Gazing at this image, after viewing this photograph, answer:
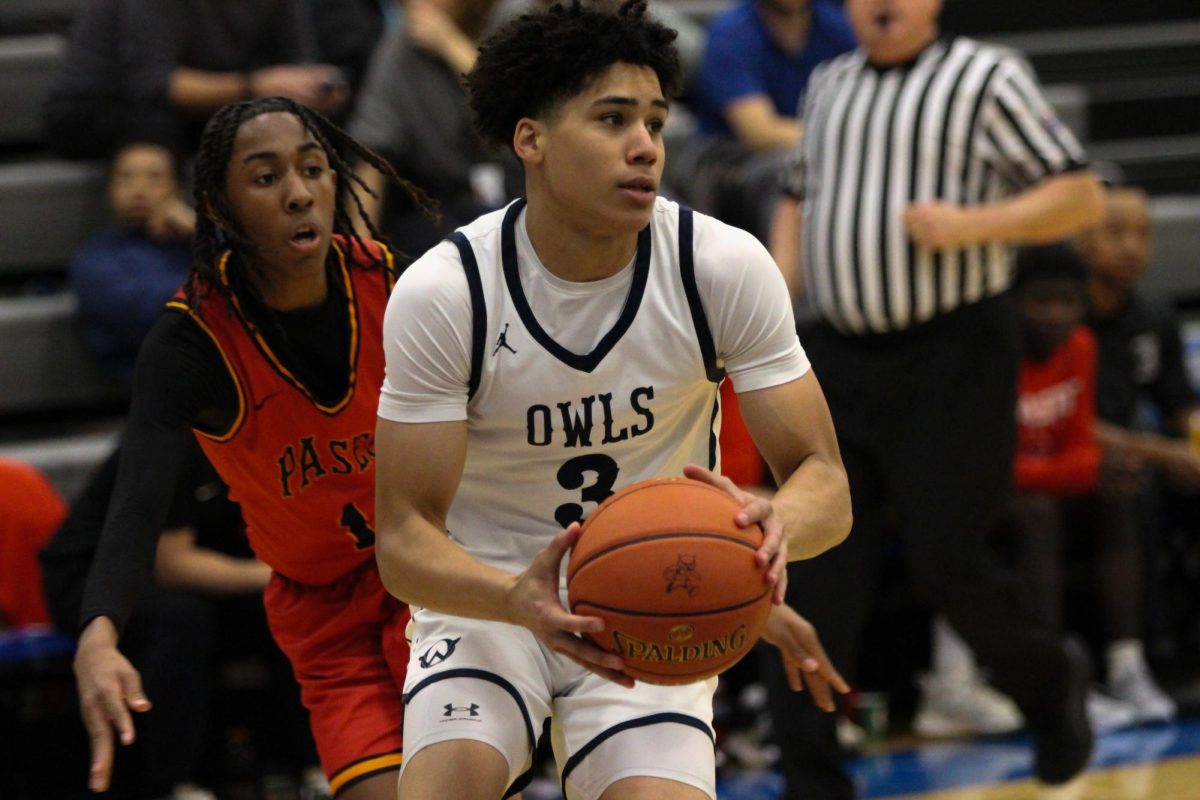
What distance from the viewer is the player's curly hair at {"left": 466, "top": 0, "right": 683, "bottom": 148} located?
120 inches

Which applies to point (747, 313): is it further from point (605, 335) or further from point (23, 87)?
point (23, 87)

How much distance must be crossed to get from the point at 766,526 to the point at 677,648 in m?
0.23

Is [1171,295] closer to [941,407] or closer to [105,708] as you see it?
[941,407]

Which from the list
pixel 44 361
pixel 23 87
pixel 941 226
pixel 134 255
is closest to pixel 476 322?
pixel 941 226

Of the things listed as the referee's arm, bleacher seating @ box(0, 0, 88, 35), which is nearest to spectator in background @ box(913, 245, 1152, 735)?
the referee's arm

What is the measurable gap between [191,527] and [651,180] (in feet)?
8.90

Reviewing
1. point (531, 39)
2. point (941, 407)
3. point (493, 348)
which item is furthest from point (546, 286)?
point (941, 407)

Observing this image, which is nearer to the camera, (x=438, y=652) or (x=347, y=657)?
(x=438, y=652)

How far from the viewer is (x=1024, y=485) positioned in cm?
624

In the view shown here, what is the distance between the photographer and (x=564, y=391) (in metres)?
3.11

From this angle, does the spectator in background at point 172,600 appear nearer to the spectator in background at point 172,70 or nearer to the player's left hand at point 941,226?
the spectator in background at point 172,70

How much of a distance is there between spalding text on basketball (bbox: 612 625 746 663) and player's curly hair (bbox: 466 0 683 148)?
0.94 metres

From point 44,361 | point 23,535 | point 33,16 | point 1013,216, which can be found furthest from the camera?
point 33,16

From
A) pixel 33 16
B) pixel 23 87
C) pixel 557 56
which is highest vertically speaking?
pixel 557 56
